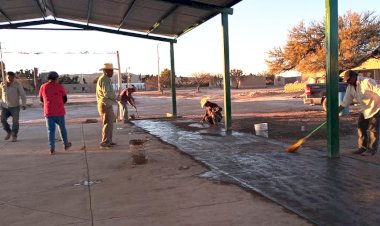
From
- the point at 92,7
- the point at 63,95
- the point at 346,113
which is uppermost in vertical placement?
the point at 92,7

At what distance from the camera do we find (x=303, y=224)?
3.98 metres

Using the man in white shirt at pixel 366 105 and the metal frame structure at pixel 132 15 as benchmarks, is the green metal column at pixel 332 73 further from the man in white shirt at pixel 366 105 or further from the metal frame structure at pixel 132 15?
the metal frame structure at pixel 132 15

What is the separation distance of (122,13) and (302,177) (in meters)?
10.3

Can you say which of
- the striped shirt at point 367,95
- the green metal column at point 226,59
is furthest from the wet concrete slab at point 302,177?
the green metal column at point 226,59

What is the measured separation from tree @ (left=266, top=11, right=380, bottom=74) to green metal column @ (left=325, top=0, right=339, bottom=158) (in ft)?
93.8

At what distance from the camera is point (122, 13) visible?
14.2m

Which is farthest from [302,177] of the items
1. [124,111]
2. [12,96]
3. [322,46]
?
[322,46]

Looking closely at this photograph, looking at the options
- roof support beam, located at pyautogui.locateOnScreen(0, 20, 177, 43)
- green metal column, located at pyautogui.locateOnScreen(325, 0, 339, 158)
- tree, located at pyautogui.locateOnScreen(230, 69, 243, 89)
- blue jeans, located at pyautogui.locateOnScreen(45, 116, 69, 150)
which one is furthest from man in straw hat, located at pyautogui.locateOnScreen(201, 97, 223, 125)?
tree, located at pyautogui.locateOnScreen(230, 69, 243, 89)

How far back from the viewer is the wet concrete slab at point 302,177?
4367 millimetres

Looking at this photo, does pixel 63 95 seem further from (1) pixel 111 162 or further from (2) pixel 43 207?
(2) pixel 43 207

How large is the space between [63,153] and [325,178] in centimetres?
561

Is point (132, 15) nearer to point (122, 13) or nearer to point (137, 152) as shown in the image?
point (122, 13)

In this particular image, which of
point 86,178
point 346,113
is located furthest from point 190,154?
point 346,113

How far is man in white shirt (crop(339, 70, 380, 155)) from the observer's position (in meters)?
7.28
